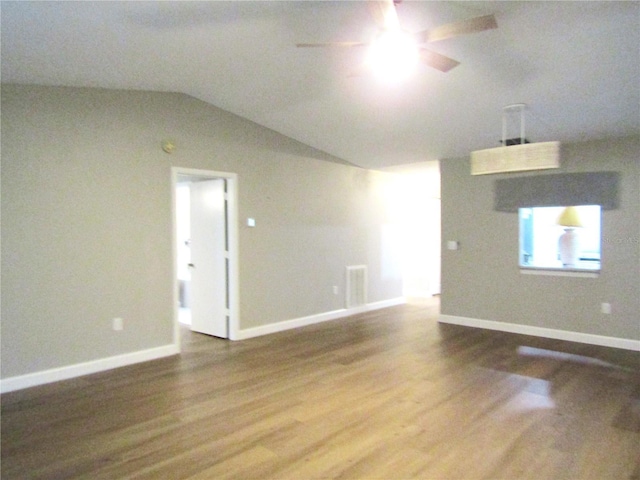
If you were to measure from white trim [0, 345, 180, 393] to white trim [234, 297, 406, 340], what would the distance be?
97 cm

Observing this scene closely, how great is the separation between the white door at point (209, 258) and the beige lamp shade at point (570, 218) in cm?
426

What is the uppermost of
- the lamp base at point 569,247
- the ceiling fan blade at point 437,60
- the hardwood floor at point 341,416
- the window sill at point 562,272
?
the ceiling fan blade at point 437,60

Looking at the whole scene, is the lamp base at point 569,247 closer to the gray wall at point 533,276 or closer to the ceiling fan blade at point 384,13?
the gray wall at point 533,276

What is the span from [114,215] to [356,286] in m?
3.88

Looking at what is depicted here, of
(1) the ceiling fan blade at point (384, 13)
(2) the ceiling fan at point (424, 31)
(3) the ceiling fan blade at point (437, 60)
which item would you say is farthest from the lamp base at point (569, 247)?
(1) the ceiling fan blade at point (384, 13)

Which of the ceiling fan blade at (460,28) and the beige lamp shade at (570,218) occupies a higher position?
the ceiling fan blade at (460,28)

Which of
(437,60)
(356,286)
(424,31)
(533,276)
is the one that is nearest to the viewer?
(424,31)

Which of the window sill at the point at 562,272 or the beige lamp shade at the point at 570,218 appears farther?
the beige lamp shade at the point at 570,218

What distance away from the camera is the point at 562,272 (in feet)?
17.1

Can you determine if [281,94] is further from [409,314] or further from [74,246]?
[409,314]

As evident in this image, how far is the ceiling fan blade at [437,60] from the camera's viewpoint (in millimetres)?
2621

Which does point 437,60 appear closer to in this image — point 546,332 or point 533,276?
point 533,276

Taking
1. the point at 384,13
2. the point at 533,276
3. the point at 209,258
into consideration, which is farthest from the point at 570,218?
the point at 209,258

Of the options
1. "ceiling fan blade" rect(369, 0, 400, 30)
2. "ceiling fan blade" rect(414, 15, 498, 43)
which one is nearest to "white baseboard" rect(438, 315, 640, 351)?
"ceiling fan blade" rect(414, 15, 498, 43)
